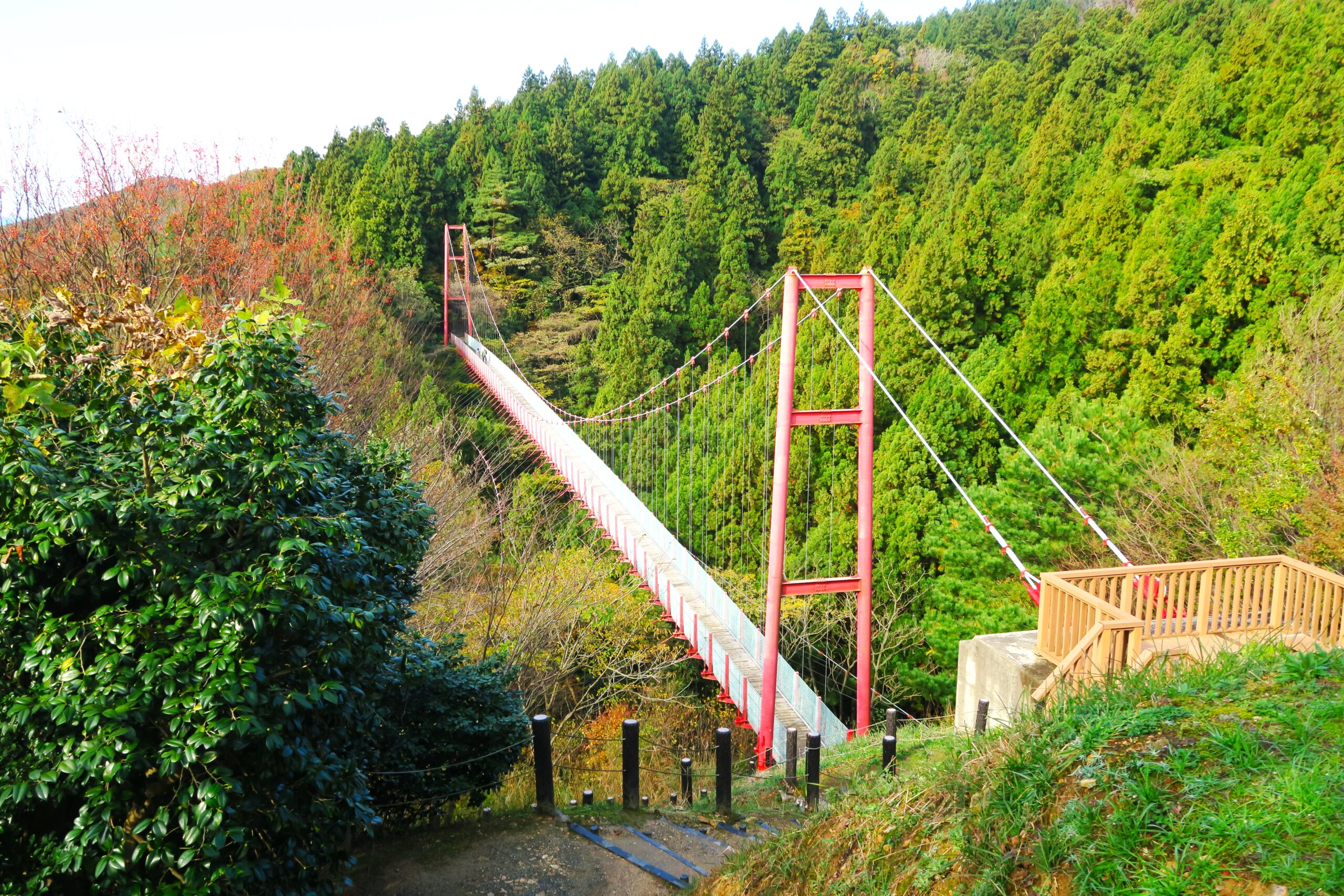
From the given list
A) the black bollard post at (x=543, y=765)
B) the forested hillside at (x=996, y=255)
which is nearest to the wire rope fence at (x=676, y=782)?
the black bollard post at (x=543, y=765)

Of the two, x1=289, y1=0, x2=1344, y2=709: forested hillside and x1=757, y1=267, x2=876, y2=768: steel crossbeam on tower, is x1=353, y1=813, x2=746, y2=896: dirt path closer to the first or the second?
x1=757, y1=267, x2=876, y2=768: steel crossbeam on tower

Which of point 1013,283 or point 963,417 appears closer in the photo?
point 963,417

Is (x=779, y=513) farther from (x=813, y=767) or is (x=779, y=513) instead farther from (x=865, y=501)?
(x=813, y=767)

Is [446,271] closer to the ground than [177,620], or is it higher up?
higher up

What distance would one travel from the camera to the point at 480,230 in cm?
2597

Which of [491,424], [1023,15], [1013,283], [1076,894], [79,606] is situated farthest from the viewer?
[1023,15]

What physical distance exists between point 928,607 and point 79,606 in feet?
31.8

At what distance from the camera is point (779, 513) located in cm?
669

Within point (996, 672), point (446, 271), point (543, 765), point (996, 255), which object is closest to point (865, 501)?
point (996, 672)

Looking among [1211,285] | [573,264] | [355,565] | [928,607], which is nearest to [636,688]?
[928,607]

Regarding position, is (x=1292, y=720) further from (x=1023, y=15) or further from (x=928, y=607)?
(x=1023, y=15)

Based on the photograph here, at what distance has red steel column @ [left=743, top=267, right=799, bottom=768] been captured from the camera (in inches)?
257

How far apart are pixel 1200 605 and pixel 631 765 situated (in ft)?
10.3

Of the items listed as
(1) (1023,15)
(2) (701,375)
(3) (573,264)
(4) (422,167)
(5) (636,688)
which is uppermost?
(1) (1023,15)
